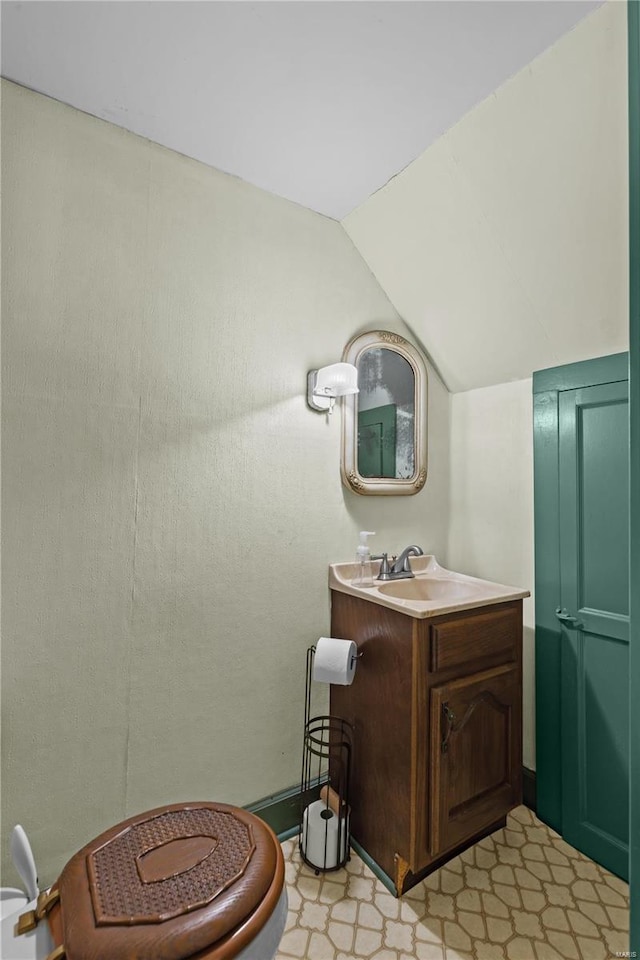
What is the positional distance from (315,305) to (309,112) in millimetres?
603

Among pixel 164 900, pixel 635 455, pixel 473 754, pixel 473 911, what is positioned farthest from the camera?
pixel 473 754

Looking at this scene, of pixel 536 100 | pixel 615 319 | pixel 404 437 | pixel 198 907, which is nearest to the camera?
pixel 198 907

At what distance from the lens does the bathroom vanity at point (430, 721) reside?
147cm

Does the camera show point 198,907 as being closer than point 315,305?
Yes

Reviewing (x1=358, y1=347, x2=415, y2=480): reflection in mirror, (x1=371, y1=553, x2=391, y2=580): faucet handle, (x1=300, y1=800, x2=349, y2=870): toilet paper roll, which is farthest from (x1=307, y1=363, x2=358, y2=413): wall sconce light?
(x1=300, y1=800, x2=349, y2=870): toilet paper roll

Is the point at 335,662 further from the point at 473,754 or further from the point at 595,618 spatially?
the point at 595,618

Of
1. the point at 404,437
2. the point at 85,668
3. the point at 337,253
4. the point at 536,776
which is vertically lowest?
the point at 536,776

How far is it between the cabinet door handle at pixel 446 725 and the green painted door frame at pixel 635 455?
3.00ft

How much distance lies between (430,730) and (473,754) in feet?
0.78

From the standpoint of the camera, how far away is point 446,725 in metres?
1.50

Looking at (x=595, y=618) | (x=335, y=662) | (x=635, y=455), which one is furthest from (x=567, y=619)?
(x=635, y=455)

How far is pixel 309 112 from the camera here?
4.71ft

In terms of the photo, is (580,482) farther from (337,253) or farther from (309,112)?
(309,112)

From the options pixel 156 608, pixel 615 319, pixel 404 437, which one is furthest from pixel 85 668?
pixel 615 319
